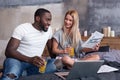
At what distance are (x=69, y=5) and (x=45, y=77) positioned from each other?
2134mm

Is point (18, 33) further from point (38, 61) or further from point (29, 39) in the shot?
point (38, 61)

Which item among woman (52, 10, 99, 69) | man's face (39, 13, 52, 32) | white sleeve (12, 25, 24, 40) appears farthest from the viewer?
woman (52, 10, 99, 69)

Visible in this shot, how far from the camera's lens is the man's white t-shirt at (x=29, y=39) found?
8.56 feet

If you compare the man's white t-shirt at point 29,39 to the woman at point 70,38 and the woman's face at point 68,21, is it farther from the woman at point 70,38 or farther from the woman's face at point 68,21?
the woman's face at point 68,21

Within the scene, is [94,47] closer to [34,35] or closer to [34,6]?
[34,35]

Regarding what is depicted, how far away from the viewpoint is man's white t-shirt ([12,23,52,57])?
261 centimetres

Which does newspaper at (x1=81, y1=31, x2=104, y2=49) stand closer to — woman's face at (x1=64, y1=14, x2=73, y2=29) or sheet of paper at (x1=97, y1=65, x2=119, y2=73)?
woman's face at (x1=64, y1=14, x2=73, y2=29)

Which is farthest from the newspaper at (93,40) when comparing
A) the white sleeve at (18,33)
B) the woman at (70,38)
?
the white sleeve at (18,33)

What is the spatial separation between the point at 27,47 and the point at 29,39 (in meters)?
0.08

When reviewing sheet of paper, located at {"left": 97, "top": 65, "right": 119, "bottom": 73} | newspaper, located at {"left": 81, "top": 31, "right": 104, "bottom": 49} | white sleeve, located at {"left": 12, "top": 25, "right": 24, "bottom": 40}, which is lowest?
sheet of paper, located at {"left": 97, "top": 65, "right": 119, "bottom": 73}

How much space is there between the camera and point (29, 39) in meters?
2.66

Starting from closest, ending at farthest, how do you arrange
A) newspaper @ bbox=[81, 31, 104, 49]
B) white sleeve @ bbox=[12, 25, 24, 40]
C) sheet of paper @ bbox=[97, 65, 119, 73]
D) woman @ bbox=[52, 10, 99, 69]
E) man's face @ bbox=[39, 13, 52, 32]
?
sheet of paper @ bbox=[97, 65, 119, 73] → white sleeve @ bbox=[12, 25, 24, 40] → man's face @ bbox=[39, 13, 52, 32] → newspaper @ bbox=[81, 31, 104, 49] → woman @ bbox=[52, 10, 99, 69]

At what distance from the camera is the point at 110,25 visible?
4082 mm

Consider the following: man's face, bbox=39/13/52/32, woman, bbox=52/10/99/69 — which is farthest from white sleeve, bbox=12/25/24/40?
woman, bbox=52/10/99/69
